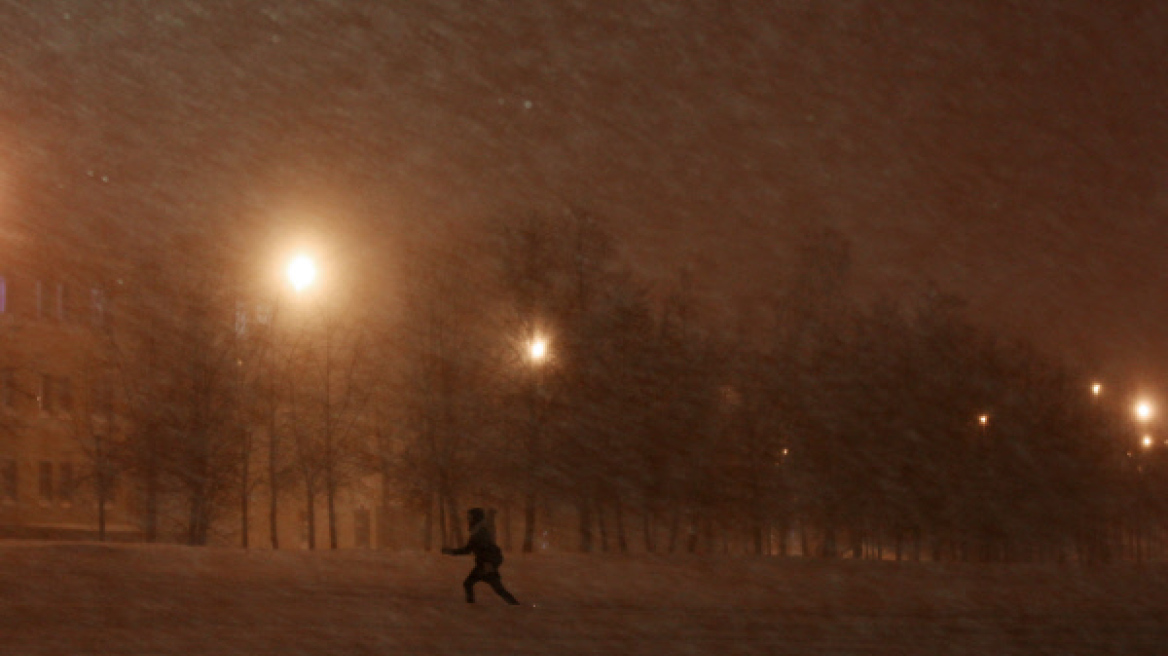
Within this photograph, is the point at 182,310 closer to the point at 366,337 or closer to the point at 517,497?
the point at 366,337

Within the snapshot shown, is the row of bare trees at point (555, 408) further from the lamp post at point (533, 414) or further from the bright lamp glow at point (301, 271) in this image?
the bright lamp glow at point (301, 271)

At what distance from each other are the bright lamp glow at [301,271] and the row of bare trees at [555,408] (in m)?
8.50

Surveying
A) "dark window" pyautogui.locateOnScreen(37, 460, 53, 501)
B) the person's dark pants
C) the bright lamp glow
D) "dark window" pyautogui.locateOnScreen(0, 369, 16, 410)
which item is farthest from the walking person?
"dark window" pyautogui.locateOnScreen(37, 460, 53, 501)

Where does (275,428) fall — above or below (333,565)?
above

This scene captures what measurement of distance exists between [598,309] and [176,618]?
96.6 ft

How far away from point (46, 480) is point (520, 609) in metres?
43.4

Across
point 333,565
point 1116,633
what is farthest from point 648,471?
point 1116,633

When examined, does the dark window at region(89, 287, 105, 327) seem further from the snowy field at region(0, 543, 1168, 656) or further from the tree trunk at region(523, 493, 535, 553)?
the snowy field at region(0, 543, 1168, 656)

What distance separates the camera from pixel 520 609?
2145 cm

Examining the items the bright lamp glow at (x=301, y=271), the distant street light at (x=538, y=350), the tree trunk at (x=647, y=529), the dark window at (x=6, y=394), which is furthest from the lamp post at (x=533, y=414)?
the dark window at (x=6, y=394)

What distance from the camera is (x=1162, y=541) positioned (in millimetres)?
96750

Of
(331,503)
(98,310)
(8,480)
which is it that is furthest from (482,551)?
(8,480)

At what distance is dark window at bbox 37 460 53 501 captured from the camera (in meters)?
58.3

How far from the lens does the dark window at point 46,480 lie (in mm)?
58300
